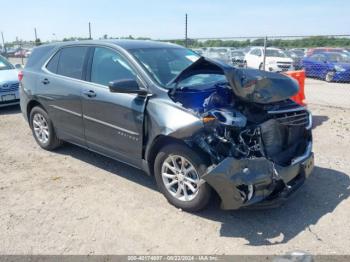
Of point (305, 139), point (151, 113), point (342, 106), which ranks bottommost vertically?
point (342, 106)

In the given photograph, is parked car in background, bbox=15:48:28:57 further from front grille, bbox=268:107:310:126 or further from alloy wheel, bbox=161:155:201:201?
front grille, bbox=268:107:310:126

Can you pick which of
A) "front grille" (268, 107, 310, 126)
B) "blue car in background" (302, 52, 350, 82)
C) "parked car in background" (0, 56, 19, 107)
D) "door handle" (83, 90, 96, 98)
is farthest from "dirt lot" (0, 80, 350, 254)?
"blue car in background" (302, 52, 350, 82)

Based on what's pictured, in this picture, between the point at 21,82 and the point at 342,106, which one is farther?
the point at 342,106

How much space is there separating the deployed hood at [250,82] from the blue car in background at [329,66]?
1377 centimetres

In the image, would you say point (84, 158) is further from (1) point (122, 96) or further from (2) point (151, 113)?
(2) point (151, 113)

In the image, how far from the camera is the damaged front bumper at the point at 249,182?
3111 millimetres

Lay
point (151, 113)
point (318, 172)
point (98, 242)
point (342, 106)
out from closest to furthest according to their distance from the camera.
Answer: point (98, 242), point (151, 113), point (318, 172), point (342, 106)

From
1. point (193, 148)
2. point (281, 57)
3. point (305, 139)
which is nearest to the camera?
point (193, 148)

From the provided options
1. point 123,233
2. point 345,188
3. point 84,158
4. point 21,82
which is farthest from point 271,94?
point 21,82

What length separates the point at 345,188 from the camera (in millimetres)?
4270

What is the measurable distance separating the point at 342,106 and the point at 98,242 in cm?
813

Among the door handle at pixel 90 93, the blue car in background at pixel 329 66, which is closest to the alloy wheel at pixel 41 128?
the door handle at pixel 90 93

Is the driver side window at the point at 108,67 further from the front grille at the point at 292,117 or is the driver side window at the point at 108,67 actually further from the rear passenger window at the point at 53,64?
the front grille at the point at 292,117

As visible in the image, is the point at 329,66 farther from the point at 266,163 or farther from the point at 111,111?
the point at 266,163
